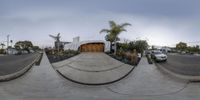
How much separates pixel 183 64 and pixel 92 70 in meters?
2.66

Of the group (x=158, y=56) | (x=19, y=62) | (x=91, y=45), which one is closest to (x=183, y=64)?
(x=158, y=56)

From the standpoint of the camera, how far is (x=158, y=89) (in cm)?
532

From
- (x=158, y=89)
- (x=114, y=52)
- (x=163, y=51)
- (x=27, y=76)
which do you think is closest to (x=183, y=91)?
(x=158, y=89)

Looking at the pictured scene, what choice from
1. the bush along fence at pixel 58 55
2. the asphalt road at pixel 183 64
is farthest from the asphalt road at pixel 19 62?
the asphalt road at pixel 183 64

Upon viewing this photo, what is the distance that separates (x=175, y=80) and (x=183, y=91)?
511 millimetres

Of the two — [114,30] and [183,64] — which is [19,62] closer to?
[114,30]

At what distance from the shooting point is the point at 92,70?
5.21m

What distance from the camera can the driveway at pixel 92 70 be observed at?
16.4 feet

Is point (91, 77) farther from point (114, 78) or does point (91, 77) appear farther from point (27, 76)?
point (27, 76)

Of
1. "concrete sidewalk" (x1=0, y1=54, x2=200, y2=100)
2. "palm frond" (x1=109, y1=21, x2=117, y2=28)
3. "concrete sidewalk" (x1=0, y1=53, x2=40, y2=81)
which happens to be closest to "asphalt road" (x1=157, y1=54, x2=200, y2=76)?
"concrete sidewalk" (x1=0, y1=54, x2=200, y2=100)

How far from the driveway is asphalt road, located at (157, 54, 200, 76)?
1329 millimetres

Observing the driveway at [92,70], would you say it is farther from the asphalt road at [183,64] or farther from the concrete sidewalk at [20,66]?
the asphalt road at [183,64]

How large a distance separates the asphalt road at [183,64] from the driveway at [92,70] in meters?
1.33

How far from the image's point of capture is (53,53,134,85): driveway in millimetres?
4992
